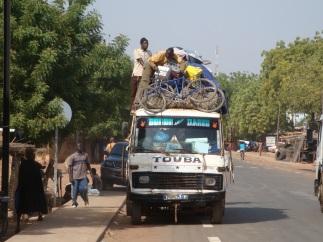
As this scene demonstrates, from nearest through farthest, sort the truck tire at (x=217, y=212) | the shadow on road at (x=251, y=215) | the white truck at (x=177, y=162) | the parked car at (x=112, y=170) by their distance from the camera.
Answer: the white truck at (x=177, y=162) → the truck tire at (x=217, y=212) → the shadow on road at (x=251, y=215) → the parked car at (x=112, y=170)

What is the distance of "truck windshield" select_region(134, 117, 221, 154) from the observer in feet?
52.2

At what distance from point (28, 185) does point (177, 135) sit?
350 cm

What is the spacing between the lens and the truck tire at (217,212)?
52.6ft

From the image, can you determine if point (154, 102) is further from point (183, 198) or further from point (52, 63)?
point (52, 63)

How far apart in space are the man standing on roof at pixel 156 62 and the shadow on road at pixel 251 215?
3.84 metres

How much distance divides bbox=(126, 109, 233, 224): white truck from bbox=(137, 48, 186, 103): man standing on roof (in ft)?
3.83

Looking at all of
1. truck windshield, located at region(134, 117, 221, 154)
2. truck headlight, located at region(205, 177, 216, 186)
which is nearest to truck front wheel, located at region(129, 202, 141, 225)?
truck windshield, located at region(134, 117, 221, 154)

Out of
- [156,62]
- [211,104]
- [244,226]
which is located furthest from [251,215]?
[156,62]

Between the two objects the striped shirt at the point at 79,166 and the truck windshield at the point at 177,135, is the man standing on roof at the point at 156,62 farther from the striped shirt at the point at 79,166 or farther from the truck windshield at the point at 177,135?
the striped shirt at the point at 79,166

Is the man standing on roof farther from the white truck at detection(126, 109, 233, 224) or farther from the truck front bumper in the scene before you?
the truck front bumper

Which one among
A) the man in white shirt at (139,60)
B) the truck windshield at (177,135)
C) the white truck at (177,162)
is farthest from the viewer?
the man in white shirt at (139,60)

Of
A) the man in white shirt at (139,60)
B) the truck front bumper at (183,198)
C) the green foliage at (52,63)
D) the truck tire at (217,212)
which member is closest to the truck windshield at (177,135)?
the truck front bumper at (183,198)

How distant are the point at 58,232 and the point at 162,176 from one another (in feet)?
9.07

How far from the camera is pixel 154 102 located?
1633 centimetres
